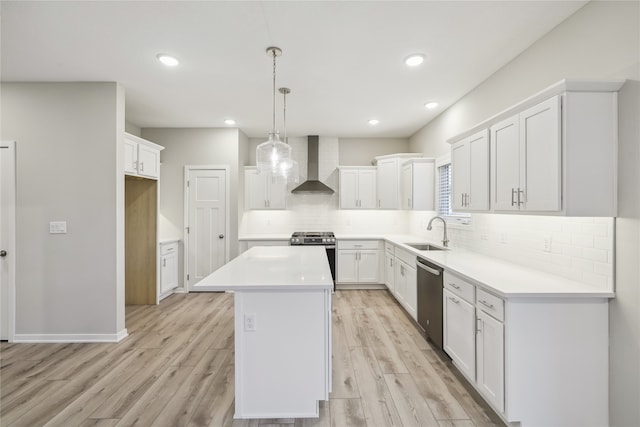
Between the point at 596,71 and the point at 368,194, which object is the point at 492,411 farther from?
the point at 368,194

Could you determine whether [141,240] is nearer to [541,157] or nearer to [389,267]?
[389,267]

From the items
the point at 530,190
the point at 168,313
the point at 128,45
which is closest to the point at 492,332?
the point at 530,190

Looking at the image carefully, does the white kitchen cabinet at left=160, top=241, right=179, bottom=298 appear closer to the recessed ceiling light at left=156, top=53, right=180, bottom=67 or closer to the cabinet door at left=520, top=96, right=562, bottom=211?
the recessed ceiling light at left=156, top=53, right=180, bottom=67

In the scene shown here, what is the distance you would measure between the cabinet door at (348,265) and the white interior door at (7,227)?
13.5 feet

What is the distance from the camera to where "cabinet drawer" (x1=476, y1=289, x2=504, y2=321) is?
1.88 meters

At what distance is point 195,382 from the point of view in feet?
7.90

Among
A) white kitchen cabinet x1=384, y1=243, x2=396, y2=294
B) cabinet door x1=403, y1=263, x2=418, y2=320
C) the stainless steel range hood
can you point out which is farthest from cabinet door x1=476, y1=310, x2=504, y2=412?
the stainless steel range hood

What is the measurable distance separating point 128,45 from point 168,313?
3.25 metres

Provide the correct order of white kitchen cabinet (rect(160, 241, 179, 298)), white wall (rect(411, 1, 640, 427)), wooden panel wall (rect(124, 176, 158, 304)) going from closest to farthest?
1. white wall (rect(411, 1, 640, 427))
2. wooden panel wall (rect(124, 176, 158, 304))
3. white kitchen cabinet (rect(160, 241, 179, 298))

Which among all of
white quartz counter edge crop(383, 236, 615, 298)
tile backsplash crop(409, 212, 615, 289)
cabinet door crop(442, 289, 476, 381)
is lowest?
cabinet door crop(442, 289, 476, 381)

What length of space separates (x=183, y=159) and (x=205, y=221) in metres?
1.12

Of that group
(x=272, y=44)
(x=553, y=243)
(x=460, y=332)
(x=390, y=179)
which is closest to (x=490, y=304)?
(x=460, y=332)

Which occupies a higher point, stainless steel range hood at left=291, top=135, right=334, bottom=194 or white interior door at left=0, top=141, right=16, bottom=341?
stainless steel range hood at left=291, top=135, right=334, bottom=194

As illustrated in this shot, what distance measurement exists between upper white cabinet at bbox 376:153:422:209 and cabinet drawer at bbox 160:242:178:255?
360 cm
